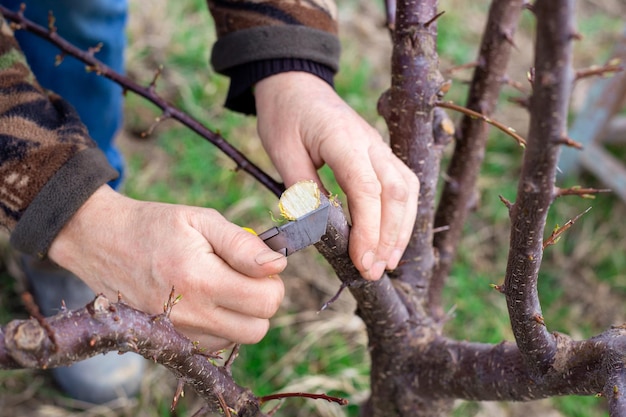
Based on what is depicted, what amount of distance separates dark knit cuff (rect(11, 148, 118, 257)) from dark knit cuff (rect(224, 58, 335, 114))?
1.52 feet

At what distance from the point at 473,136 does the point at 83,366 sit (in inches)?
52.3

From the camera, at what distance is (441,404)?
143cm

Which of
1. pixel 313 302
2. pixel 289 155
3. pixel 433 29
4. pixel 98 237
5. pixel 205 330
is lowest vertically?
pixel 313 302

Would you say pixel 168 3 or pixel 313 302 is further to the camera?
pixel 168 3

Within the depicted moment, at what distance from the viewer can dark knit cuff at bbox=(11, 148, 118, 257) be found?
1122 millimetres

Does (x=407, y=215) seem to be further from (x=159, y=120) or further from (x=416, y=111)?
(x=159, y=120)

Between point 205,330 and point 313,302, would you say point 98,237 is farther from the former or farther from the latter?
point 313,302

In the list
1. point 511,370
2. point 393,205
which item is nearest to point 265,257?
point 393,205

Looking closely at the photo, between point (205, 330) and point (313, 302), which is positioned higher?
point (205, 330)

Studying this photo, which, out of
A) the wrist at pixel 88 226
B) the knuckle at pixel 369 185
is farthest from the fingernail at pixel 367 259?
the wrist at pixel 88 226

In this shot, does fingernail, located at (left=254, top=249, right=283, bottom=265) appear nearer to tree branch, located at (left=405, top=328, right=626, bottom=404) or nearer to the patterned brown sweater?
the patterned brown sweater

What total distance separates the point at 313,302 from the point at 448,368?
104 centimetres

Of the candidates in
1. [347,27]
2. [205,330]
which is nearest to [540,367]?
[205,330]

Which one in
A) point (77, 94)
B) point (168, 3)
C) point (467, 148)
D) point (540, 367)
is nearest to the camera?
point (540, 367)
